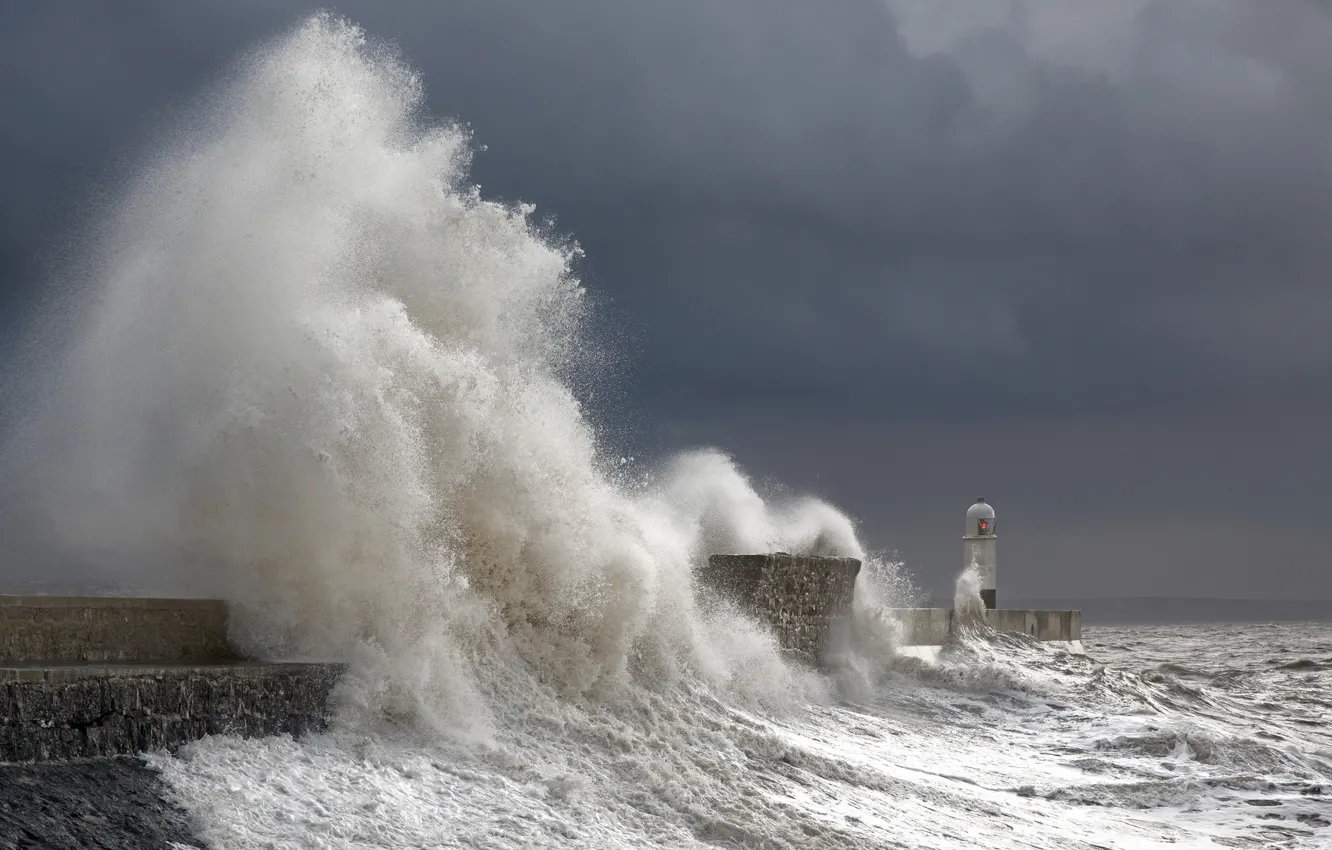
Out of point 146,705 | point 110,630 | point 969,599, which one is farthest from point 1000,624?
point 146,705

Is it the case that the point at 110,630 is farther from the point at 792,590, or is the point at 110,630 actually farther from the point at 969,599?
the point at 969,599

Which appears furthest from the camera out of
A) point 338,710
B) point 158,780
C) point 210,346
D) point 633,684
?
point 633,684

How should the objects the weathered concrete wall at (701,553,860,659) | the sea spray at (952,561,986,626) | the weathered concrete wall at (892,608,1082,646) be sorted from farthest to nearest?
the sea spray at (952,561,986,626)
the weathered concrete wall at (892,608,1082,646)
the weathered concrete wall at (701,553,860,659)

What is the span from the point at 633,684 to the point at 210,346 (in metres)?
2.95

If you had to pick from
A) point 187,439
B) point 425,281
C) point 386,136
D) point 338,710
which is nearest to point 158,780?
point 338,710

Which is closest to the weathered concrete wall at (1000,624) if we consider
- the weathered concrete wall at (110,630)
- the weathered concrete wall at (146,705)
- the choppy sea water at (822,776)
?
the choppy sea water at (822,776)

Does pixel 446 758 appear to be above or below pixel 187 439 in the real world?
below

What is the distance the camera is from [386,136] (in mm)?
8453

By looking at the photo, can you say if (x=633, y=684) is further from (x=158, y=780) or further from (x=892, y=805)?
(x=158, y=780)

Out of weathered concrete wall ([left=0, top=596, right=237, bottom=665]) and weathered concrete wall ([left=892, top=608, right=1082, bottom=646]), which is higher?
weathered concrete wall ([left=892, top=608, right=1082, bottom=646])

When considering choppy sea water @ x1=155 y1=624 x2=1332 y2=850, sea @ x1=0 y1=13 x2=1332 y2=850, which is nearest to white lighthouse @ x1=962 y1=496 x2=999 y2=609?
choppy sea water @ x1=155 y1=624 x2=1332 y2=850

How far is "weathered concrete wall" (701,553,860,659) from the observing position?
10742 millimetres

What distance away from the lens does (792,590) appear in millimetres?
11391

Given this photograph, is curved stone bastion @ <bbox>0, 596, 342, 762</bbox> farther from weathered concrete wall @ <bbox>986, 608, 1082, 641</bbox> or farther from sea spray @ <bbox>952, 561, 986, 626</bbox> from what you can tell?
weathered concrete wall @ <bbox>986, 608, 1082, 641</bbox>
